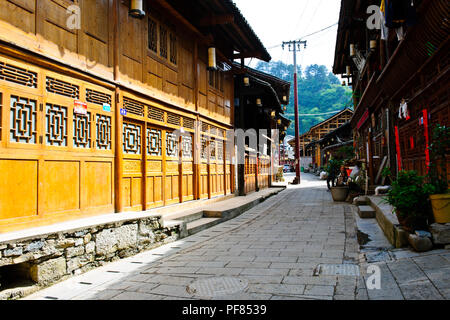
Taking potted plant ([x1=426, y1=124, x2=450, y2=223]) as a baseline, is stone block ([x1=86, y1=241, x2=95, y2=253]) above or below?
below

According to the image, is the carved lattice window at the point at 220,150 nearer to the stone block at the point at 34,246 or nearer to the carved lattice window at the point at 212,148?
the carved lattice window at the point at 212,148

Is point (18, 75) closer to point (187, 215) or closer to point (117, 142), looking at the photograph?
point (117, 142)

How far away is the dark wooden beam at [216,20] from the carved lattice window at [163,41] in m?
2.03

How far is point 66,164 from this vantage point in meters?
5.67

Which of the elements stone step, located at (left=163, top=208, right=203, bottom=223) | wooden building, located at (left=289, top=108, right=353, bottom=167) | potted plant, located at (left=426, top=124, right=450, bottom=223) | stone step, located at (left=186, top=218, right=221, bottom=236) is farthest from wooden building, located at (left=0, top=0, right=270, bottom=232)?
wooden building, located at (left=289, top=108, right=353, bottom=167)

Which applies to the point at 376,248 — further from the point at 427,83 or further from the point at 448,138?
the point at 427,83

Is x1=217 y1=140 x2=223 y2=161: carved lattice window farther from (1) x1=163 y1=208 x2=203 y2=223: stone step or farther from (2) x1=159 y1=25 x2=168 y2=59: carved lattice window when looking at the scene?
(2) x1=159 y1=25 x2=168 y2=59: carved lattice window

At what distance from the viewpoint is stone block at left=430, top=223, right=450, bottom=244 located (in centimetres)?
440

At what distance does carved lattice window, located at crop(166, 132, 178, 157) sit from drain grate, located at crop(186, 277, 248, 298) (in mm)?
5139

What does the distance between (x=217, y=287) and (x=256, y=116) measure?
15662 millimetres

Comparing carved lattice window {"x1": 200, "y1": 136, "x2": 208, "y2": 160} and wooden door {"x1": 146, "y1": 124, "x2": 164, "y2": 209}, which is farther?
carved lattice window {"x1": 200, "y1": 136, "x2": 208, "y2": 160}
